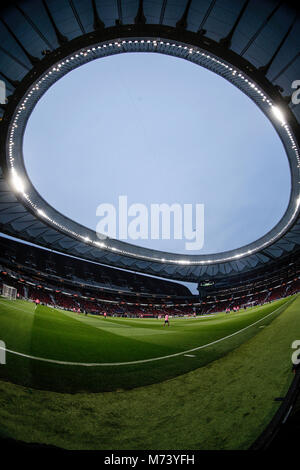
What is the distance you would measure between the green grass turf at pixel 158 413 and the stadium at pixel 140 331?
0.02 metres

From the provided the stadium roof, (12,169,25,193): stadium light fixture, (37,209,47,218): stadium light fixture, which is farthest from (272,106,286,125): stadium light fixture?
(37,209,47,218): stadium light fixture

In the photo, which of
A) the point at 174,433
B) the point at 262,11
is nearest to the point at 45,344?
the point at 174,433

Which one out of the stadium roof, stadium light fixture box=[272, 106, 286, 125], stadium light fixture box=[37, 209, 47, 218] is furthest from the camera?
stadium light fixture box=[37, 209, 47, 218]

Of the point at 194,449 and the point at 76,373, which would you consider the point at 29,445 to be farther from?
the point at 76,373

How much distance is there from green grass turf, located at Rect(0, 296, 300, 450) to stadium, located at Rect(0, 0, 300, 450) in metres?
0.02

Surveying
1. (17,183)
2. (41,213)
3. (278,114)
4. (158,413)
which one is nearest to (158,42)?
(278,114)

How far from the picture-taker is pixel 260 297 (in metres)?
42.5

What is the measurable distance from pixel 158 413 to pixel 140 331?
1188 cm

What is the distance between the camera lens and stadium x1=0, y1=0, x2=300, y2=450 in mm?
2938

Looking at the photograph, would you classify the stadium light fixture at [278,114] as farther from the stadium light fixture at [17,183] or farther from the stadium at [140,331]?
the stadium light fixture at [17,183]

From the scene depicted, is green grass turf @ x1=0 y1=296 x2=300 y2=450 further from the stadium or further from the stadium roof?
the stadium roof

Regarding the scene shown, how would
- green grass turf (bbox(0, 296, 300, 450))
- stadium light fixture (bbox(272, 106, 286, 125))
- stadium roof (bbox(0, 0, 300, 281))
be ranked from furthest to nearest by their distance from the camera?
stadium light fixture (bbox(272, 106, 286, 125)) < stadium roof (bbox(0, 0, 300, 281)) < green grass turf (bbox(0, 296, 300, 450))

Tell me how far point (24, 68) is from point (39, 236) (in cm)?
2340

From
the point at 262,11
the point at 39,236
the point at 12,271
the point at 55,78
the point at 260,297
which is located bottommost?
the point at 260,297
